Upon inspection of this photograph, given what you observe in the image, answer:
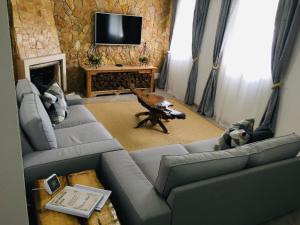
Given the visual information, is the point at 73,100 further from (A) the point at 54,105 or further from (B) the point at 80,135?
(B) the point at 80,135

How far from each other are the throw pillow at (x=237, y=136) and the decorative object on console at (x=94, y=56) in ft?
11.2

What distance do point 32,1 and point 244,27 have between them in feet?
11.0

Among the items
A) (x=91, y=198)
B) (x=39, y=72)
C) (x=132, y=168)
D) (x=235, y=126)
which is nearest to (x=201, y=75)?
(x=235, y=126)

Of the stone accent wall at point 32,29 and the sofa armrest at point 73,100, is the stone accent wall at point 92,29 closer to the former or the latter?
the stone accent wall at point 32,29

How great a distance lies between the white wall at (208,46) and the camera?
14.3ft

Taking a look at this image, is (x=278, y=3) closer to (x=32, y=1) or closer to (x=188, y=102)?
(x=188, y=102)

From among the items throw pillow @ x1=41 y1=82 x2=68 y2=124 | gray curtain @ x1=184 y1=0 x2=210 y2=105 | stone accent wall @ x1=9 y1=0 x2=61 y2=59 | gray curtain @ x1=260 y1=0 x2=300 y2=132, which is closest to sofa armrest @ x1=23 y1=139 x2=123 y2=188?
throw pillow @ x1=41 y1=82 x2=68 y2=124

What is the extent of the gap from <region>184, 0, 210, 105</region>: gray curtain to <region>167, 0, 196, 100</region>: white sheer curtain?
10.1 inches

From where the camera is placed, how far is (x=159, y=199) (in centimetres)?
151

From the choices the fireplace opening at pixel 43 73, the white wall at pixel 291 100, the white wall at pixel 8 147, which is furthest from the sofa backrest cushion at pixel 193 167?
the fireplace opening at pixel 43 73

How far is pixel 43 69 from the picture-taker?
15.1ft

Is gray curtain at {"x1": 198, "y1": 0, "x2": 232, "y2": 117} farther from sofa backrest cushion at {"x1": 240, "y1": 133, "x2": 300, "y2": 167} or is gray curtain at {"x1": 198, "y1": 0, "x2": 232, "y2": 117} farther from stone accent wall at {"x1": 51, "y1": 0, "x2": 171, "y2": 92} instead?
sofa backrest cushion at {"x1": 240, "y1": 133, "x2": 300, "y2": 167}

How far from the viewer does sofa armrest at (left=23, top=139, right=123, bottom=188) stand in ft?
5.84

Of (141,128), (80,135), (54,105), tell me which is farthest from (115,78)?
(80,135)
